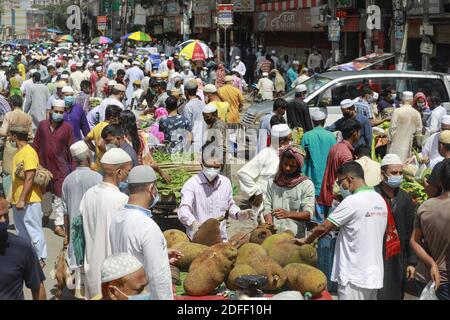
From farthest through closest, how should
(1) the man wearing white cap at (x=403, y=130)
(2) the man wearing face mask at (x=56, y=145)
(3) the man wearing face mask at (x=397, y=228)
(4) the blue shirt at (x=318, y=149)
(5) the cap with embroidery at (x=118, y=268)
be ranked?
(1) the man wearing white cap at (x=403, y=130)
(2) the man wearing face mask at (x=56, y=145)
(4) the blue shirt at (x=318, y=149)
(3) the man wearing face mask at (x=397, y=228)
(5) the cap with embroidery at (x=118, y=268)

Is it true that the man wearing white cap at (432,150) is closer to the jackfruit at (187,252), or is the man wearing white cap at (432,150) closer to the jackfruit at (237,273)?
the jackfruit at (187,252)

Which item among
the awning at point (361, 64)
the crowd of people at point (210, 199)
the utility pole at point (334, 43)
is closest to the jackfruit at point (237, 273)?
the crowd of people at point (210, 199)

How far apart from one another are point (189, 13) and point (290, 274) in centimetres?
4561

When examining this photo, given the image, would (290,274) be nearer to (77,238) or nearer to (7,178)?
(77,238)

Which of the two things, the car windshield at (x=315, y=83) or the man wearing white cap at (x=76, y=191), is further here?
the car windshield at (x=315, y=83)

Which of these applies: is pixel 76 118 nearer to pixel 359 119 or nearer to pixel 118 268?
pixel 359 119

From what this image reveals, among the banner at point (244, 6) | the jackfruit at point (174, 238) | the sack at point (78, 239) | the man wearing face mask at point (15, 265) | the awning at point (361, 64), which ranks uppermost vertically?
the banner at point (244, 6)

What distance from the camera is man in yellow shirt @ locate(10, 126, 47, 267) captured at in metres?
8.68

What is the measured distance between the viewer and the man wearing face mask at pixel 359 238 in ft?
21.2

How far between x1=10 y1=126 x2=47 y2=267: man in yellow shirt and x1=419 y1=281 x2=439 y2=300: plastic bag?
4.37 metres

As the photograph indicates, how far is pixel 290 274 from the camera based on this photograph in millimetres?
6918

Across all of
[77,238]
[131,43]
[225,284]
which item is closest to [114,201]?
[77,238]

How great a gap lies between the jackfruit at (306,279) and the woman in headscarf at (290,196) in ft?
3.56

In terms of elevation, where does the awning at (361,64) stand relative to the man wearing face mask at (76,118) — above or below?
above
